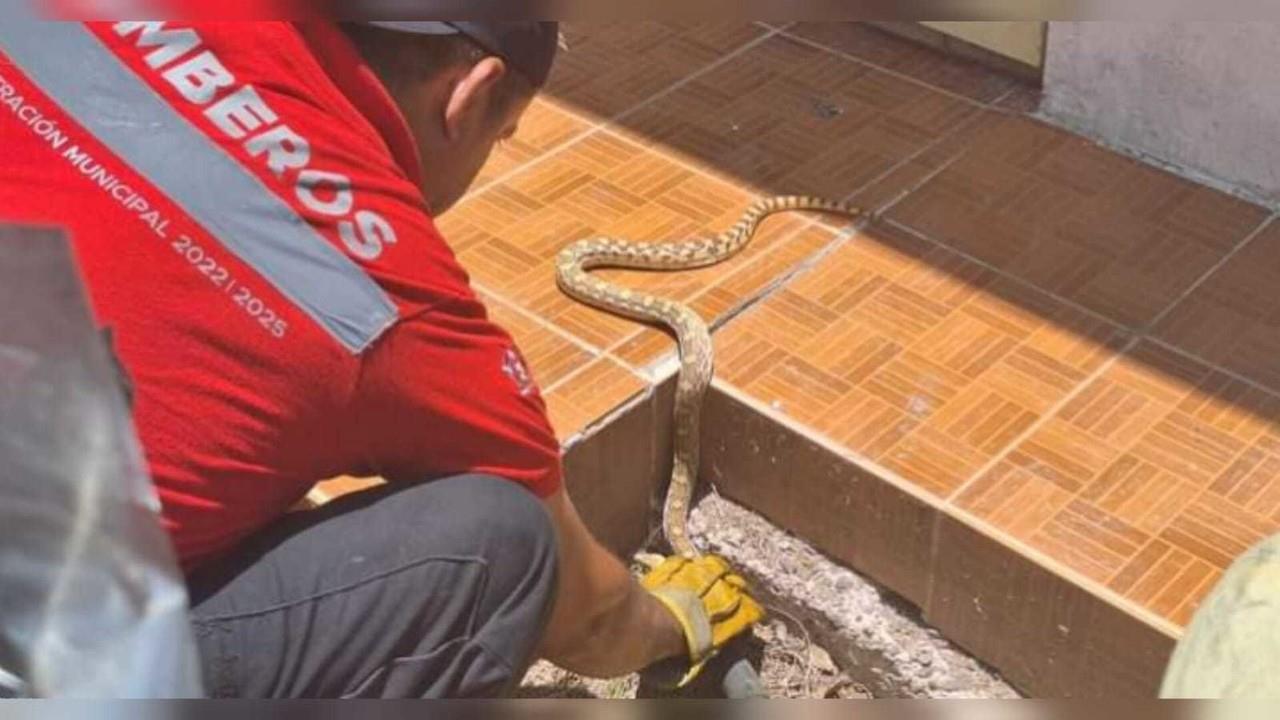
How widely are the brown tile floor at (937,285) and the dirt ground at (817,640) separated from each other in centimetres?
33

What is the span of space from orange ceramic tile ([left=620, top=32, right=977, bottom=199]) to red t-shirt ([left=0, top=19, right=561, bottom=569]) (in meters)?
2.44

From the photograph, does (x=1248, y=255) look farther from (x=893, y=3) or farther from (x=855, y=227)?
(x=893, y=3)

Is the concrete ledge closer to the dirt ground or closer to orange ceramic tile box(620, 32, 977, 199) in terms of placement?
the dirt ground

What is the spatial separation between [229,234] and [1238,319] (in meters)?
2.68

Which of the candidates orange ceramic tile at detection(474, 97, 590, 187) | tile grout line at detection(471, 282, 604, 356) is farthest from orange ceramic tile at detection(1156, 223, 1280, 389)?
orange ceramic tile at detection(474, 97, 590, 187)

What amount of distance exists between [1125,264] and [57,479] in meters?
3.25

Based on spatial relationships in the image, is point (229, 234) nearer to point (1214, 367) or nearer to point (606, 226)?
point (606, 226)

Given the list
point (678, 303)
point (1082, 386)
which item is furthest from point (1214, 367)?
point (678, 303)

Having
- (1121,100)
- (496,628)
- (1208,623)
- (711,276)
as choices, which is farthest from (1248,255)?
(496,628)

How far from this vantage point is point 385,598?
224cm

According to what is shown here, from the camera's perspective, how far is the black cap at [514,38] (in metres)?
2.11

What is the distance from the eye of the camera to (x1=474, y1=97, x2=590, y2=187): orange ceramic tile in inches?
176

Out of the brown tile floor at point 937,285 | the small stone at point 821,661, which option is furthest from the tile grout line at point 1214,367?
the small stone at point 821,661

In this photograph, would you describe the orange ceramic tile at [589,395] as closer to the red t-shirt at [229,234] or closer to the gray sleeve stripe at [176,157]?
the red t-shirt at [229,234]
